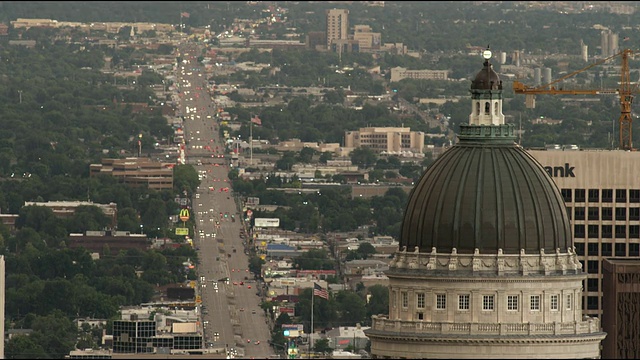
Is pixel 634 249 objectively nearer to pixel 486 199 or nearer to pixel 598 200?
pixel 598 200

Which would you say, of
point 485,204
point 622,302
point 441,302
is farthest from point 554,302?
point 622,302

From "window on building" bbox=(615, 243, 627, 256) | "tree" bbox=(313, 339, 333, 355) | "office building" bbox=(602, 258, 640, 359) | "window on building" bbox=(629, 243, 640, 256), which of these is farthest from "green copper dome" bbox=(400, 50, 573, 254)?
"tree" bbox=(313, 339, 333, 355)

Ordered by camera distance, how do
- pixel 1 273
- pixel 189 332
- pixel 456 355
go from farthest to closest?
pixel 189 332, pixel 1 273, pixel 456 355

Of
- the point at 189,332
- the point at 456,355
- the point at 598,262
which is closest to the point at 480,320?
the point at 456,355

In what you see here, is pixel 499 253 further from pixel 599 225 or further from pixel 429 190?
pixel 599 225

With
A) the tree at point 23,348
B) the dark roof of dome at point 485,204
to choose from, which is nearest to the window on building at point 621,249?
the dark roof of dome at point 485,204

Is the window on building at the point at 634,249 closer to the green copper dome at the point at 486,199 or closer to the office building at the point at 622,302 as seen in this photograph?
the office building at the point at 622,302

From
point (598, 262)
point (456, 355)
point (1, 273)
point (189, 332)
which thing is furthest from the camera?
point (189, 332)
